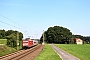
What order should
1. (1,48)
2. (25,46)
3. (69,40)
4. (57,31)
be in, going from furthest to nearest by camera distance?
(57,31)
(69,40)
(25,46)
(1,48)

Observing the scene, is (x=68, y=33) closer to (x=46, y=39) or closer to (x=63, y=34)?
(x=63, y=34)

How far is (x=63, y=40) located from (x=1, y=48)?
115 meters

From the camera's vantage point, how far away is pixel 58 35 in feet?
529

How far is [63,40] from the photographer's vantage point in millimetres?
157500

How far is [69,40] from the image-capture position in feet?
512

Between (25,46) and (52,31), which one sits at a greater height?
(52,31)

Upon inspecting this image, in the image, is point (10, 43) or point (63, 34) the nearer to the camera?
point (10, 43)

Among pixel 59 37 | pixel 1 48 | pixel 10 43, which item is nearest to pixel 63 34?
pixel 59 37

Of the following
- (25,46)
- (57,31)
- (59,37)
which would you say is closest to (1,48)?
(25,46)

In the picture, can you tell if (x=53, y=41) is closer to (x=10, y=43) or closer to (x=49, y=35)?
(x=49, y=35)

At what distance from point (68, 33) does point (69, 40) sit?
13408 millimetres

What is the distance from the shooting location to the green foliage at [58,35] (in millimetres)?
156750

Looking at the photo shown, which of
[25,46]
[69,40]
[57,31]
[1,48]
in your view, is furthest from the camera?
[57,31]

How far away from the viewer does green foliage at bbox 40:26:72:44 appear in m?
157
